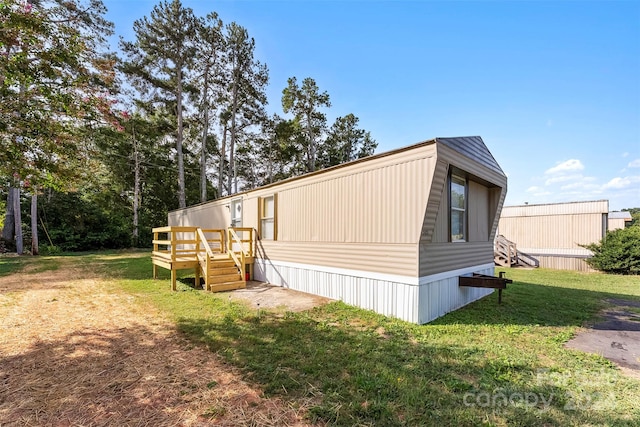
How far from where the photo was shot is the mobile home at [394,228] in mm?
4562

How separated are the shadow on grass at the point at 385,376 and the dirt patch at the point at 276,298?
1.15m

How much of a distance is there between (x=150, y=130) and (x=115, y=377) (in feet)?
67.7

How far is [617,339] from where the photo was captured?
13.3 ft

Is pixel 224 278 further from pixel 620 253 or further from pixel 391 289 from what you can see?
pixel 620 253

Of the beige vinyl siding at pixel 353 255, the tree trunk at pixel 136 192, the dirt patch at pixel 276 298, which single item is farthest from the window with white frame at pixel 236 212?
the tree trunk at pixel 136 192

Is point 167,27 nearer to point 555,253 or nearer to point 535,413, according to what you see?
point 535,413

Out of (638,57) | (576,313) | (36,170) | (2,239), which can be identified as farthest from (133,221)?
(638,57)

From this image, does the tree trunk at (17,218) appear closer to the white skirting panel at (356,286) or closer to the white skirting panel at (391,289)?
the white skirting panel at (356,286)

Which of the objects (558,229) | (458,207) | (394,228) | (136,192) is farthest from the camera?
(136,192)

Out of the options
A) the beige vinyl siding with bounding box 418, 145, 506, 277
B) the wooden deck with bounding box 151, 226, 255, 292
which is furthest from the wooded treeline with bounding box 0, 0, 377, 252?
the beige vinyl siding with bounding box 418, 145, 506, 277

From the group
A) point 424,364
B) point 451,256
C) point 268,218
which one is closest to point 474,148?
point 451,256

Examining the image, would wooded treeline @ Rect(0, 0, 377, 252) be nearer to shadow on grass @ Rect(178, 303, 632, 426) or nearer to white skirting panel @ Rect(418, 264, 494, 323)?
shadow on grass @ Rect(178, 303, 632, 426)

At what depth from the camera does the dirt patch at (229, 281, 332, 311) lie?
218 inches

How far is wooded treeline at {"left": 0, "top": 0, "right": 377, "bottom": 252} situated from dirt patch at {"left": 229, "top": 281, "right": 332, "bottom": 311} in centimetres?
486
